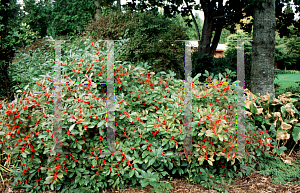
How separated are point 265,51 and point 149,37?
8.66 ft

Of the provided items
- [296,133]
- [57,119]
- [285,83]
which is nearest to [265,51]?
[296,133]

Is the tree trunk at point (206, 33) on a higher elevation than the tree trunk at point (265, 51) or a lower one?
higher

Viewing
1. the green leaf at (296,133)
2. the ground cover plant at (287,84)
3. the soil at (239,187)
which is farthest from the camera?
the ground cover plant at (287,84)

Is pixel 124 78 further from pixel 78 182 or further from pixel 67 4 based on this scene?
pixel 67 4

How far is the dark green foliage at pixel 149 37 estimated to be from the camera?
5.42 meters

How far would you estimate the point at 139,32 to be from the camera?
5.45m

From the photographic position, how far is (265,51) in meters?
4.70

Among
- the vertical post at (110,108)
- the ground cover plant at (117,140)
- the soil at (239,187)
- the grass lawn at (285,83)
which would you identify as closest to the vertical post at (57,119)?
the ground cover plant at (117,140)

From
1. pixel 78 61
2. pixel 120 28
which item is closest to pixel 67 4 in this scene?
pixel 120 28

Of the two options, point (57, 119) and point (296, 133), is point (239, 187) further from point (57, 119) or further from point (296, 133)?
point (57, 119)

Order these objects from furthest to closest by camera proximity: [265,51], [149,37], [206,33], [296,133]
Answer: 1. [206,33]
2. [149,37]
3. [265,51]
4. [296,133]

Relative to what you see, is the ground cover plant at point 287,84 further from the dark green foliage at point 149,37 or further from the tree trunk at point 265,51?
the dark green foliage at point 149,37

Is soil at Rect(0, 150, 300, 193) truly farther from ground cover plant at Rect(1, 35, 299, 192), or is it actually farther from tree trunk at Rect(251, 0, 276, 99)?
tree trunk at Rect(251, 0, 276, 99)

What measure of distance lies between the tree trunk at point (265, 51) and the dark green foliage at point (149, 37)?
1.75 metres
